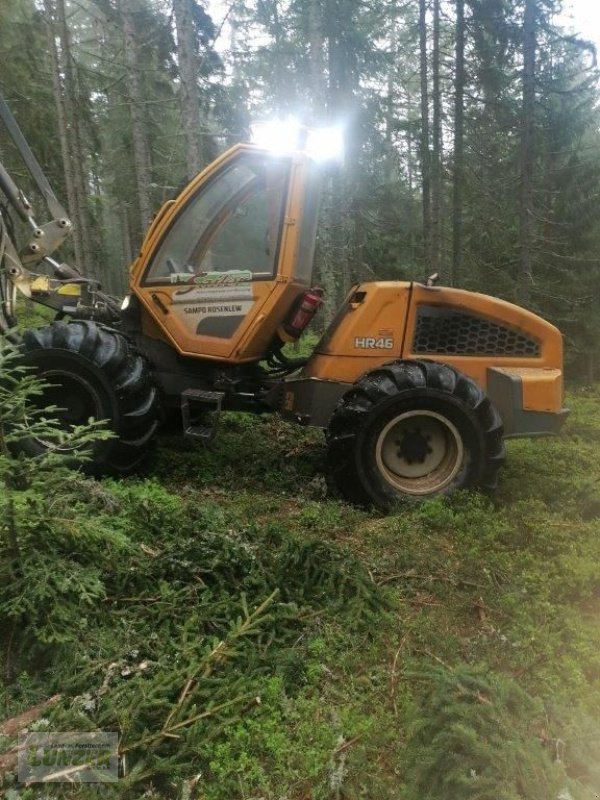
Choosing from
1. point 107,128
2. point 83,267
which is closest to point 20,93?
point 83,267

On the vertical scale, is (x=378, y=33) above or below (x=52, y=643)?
A: above

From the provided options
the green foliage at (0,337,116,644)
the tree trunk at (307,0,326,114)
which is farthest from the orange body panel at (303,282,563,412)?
the tree trunk at (307,0,326,114)

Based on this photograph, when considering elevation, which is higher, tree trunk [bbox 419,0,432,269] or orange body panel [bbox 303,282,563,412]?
tree trunk [bbox 419,0,432,269]

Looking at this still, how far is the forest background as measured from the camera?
10812 millimetres

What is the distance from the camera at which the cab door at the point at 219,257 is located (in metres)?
4.60

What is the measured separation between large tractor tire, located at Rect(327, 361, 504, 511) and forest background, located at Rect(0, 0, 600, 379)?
674 centimetres

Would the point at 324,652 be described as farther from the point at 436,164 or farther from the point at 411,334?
the point at 436,164

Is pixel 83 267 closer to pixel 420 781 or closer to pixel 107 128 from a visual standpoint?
pixel 107 128

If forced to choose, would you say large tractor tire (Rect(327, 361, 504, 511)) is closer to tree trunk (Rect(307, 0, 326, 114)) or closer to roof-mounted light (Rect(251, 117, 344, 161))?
roof-mounted light (Rect(251, 117, 344, 161))

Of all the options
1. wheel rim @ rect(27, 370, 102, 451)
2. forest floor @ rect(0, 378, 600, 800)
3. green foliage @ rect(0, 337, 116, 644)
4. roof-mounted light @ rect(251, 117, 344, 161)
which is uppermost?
roof-mounted light @ rect(251, 117, 344, 161)

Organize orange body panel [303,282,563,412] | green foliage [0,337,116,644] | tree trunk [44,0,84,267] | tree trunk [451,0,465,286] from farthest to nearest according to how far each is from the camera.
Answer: tree trunk [451,0,465,286] → tree trunk [44,0,84,267] → orange body panel [303,282,563,412] → green foliage [0,337,116,644]

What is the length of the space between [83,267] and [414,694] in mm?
13953

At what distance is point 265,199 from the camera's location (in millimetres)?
4703

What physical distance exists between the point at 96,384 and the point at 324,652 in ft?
9.20
